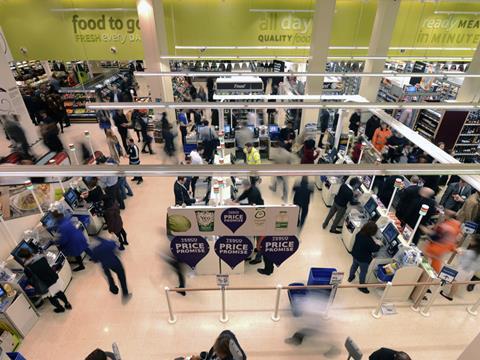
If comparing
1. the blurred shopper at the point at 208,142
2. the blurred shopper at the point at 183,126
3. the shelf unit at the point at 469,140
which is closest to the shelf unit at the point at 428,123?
the shelf unit at the point at 469,140

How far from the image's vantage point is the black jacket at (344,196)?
6641mm

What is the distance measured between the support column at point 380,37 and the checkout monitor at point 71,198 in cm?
1038

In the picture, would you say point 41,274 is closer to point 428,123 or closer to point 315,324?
point 315,324

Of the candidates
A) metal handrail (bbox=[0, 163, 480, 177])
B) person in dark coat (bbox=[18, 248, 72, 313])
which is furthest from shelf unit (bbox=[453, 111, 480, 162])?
person in dark coat (bbox=[18, 248, 72, 313])

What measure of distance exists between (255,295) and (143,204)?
4.30 metres

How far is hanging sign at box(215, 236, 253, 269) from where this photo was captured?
4.66 metres

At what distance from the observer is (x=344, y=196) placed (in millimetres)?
6707

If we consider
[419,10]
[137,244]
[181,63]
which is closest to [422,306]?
[137,244]

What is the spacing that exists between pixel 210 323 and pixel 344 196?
3877 mm

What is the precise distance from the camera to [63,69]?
16156 millimetres

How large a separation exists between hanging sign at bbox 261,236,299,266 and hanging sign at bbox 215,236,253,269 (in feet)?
0.93

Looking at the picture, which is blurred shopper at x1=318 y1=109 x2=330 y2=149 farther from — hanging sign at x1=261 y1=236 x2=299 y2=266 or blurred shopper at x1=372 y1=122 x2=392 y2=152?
hanging sign at x1=261 y1=236 x2=299 y2=266

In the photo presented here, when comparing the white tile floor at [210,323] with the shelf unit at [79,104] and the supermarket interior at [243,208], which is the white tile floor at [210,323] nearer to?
the supermarket interior at [243,208]

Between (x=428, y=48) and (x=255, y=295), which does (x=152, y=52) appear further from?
(x=428, y=48)
